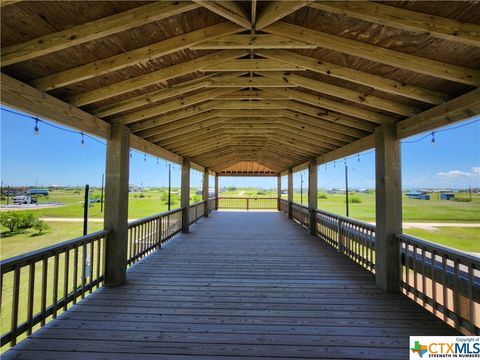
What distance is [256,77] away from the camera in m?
3.56

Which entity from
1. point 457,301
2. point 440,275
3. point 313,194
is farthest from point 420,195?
point 457,301

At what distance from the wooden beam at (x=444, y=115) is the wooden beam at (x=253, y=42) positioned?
1.60 meters

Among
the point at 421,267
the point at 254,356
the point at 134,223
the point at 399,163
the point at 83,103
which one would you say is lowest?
the point at 254,356

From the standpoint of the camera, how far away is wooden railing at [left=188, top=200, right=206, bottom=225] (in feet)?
31.5

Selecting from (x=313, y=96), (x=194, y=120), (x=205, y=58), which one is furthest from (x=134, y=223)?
(x=313, y=96)

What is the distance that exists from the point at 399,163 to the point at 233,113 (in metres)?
3.05

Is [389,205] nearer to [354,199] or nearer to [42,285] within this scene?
[42,285]

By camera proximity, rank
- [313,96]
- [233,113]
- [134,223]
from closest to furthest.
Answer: [313,96] < [134,223] < [233,113]

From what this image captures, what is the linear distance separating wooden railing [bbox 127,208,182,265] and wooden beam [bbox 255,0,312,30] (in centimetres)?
391

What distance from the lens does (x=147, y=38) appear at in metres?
2.32

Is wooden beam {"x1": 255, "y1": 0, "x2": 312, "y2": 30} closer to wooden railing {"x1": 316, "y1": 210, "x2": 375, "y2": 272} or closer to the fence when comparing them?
the fence

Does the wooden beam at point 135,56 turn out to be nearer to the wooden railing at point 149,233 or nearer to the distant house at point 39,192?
the wooden railing at point 149,233

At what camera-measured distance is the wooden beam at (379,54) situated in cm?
226

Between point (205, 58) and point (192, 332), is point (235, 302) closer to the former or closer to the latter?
point (192, 332)
